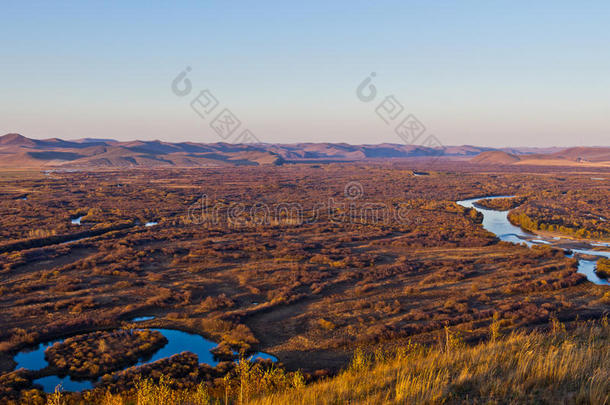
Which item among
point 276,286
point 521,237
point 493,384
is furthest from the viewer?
point 521,237

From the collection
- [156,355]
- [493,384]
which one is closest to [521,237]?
[156,355]

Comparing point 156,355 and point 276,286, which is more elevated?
point 276,286

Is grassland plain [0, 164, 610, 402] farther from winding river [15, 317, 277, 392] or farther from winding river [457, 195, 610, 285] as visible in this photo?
winding river [457, 195, 610, 285]

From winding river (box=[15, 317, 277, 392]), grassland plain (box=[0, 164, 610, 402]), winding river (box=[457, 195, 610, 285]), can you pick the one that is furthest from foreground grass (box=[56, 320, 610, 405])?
winding river (box=[457, 195, 610, 285])

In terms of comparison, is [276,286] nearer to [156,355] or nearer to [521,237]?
[156,355]

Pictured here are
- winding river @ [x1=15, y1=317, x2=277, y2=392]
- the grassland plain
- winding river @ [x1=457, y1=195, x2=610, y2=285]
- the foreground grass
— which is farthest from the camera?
winding river @ [x1=457, y1=195, x2=610, y2=285]

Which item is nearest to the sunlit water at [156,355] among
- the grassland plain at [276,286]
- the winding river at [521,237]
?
the grassland plain at [276,286]

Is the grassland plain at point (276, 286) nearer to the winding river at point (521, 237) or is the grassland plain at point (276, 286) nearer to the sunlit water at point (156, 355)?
the sunlit water at point (156, 355)

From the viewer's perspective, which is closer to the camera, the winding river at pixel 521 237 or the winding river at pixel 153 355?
the winding river at pixel 153 355

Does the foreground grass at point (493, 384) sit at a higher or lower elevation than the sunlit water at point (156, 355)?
higher

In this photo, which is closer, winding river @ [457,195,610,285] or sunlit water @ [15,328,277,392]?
sunlit water @ [15,328,277,392]

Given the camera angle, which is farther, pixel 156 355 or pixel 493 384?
pixel 156 355

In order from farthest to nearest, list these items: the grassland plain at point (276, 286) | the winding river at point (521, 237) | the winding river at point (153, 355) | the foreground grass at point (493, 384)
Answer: the winding river at point (521, 237), the grassland plain at point (276, 286), the winding river at point (153, 355), the foreground grass at point (493, 384)
